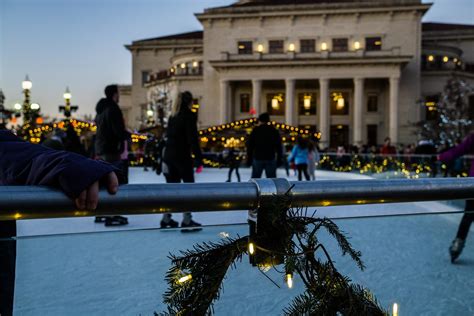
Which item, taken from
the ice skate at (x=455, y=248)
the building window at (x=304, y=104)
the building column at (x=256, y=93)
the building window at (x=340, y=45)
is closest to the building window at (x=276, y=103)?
the building window at (x=304, y=104)

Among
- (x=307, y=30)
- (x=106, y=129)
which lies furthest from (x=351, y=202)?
(x=307, y=30)

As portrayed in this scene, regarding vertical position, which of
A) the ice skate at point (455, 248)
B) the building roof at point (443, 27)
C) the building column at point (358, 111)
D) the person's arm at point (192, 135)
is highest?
the building roof at point (443, 27)

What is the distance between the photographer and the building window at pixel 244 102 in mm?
56156

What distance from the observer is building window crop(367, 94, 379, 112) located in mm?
54656

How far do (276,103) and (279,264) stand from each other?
5457 cm

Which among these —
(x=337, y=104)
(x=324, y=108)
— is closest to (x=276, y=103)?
(x=337, y=104)

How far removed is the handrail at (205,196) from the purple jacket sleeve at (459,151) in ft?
13.8

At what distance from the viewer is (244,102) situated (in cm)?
5638

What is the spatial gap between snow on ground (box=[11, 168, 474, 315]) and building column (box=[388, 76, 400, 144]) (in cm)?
4928

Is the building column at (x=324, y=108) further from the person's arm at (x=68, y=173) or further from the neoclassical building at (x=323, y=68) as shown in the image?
the person's arm at (x=68, y=173)

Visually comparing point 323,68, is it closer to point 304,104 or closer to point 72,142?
point 304,104

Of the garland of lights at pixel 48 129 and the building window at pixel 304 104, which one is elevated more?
the building window at pixel 304 104

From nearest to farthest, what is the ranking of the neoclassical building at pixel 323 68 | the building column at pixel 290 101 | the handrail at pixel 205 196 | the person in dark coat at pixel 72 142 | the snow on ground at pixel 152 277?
the handrail at pixel 205 196, the snow on ground at pixel 152 277, the person in dark coat at pixel 72 142, the neoclassical building at pixel 323 68, the building column at pixel 290 101

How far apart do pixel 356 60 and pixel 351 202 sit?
4908 centimetres
